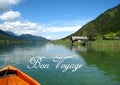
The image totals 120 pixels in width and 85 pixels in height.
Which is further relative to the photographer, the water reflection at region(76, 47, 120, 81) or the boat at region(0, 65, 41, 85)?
the water reflection at region(76, 47, 120, 81)

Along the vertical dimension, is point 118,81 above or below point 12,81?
below

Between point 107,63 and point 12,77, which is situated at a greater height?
point 12,77

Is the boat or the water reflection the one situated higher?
the boat

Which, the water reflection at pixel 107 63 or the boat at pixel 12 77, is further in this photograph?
the water reflection at pixel 107 63

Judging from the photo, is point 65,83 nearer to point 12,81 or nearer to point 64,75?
point 64,75

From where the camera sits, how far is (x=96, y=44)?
123375 millimetres

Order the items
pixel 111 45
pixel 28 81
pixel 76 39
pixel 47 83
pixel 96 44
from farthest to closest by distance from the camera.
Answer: pixel 76 39 < pixel 96 44 < pixel 111 45 < pixel 47 83 < pixel 28 81

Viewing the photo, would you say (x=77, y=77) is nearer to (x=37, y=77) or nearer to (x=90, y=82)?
(x=90, y=82)

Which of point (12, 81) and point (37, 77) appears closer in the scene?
point (12, 81)

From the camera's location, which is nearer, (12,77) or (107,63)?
(12,77)

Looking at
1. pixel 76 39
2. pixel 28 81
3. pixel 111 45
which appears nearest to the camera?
pixel 28 81

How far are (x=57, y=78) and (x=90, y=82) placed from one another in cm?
454

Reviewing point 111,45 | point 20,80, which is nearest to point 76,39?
point 111,45

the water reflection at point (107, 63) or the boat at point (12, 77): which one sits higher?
the boat at point (12, 77)
